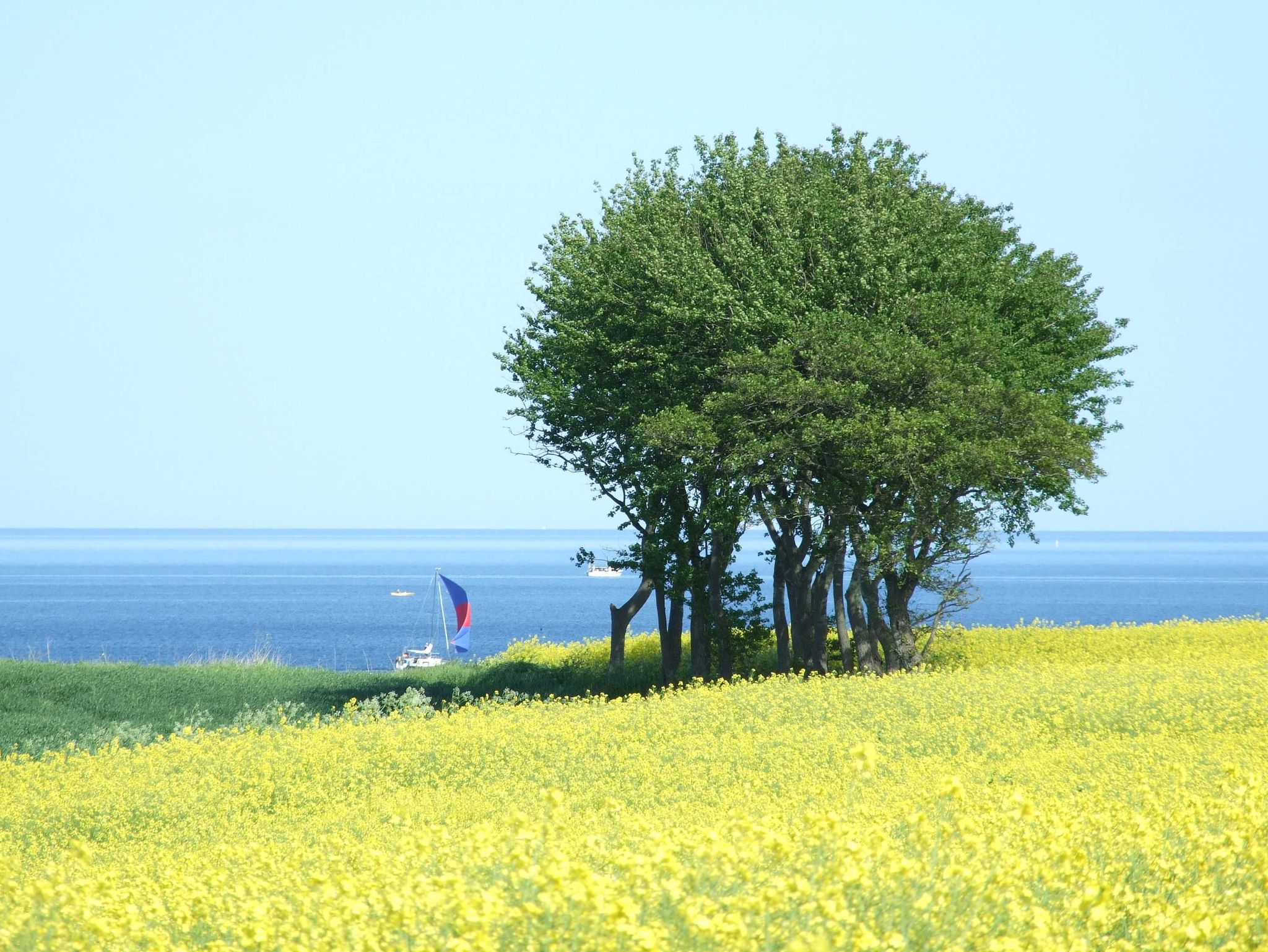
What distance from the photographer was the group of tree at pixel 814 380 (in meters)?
21.3

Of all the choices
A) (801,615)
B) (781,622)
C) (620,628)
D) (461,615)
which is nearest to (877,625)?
(801,615)

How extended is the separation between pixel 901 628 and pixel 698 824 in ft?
55.6

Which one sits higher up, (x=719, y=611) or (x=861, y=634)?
(x=719, y=611)

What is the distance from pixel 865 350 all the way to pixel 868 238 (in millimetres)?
2649

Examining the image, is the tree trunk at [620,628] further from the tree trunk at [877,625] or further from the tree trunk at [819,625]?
the tree trunk at [877,625]

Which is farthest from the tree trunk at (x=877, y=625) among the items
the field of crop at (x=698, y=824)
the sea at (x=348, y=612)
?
the sea at (x=348, y=612)

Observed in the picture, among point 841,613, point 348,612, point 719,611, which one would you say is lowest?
point 348,612

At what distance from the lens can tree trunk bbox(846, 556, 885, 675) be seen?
944 inches

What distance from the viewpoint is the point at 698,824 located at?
8.38 meters

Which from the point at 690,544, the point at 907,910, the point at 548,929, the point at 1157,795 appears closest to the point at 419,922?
the point at 548,929

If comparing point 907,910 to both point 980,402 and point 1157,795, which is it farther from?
point 980,402

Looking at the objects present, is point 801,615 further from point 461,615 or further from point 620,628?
point 461,615

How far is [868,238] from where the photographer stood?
22.1 metres

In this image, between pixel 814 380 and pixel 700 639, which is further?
pixel 700 639
